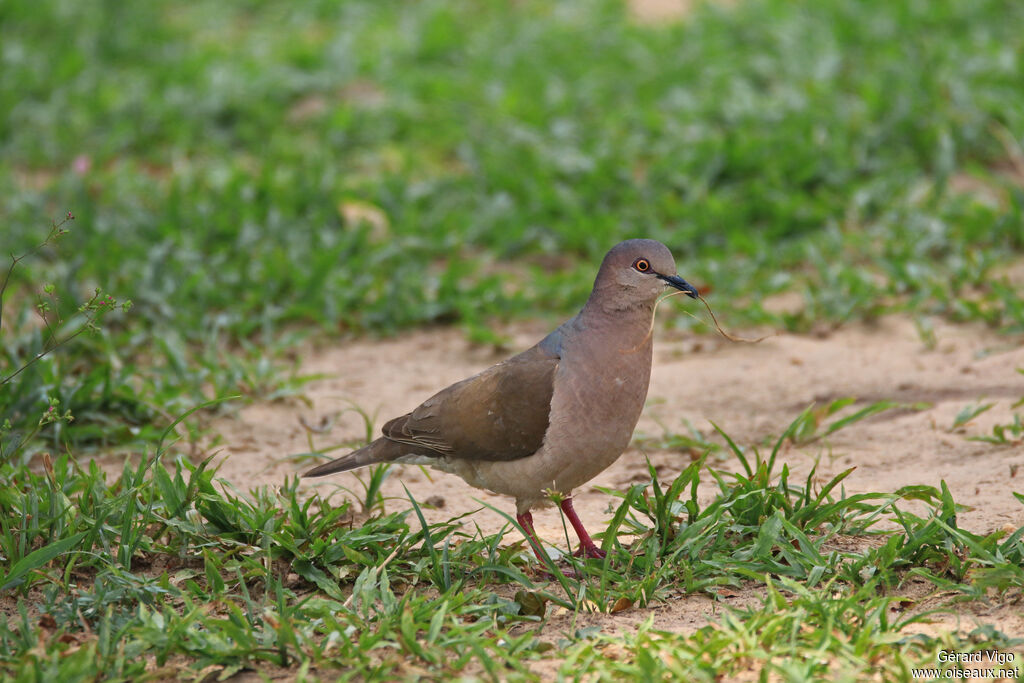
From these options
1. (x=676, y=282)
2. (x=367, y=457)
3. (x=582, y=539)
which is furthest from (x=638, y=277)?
(x=367, y=457)

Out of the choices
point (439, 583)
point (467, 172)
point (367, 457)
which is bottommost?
point (439, 583)

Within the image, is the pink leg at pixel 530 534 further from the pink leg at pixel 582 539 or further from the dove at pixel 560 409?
the pink leg at pixel 582 539

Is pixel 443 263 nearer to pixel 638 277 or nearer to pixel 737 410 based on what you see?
pixel 737 410

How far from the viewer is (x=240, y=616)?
10.7 ft


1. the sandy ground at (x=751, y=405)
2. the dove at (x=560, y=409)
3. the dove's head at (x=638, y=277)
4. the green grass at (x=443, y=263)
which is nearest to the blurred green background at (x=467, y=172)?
the green grass at (x=443, y=263)

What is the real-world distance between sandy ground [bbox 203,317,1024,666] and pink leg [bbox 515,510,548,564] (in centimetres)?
14

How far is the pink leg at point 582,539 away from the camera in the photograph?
3.84 m

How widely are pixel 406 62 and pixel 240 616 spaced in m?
6.87

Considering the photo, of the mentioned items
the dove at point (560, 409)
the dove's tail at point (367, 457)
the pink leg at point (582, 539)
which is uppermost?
the dove at point (560, 409)

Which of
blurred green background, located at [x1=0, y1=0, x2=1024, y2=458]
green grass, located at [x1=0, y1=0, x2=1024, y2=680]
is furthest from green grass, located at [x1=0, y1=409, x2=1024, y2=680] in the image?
blurred green background, located at [x1=0, y1=0, x2=1024, y2=458]

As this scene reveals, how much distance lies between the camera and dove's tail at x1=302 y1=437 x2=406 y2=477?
13.3 ft

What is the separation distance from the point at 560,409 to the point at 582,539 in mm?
465

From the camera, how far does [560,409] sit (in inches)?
148

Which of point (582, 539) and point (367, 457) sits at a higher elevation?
point (367, 457)
